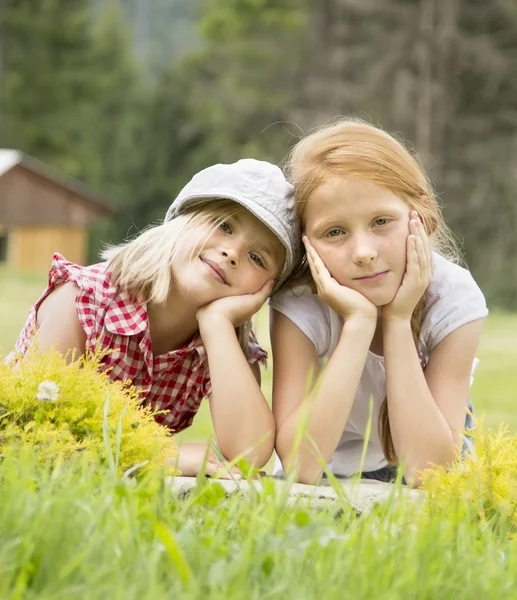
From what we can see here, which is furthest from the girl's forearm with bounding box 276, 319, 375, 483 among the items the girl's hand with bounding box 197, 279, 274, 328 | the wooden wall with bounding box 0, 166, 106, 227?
the wooden wall with bounding box 0, 166, 106, 227

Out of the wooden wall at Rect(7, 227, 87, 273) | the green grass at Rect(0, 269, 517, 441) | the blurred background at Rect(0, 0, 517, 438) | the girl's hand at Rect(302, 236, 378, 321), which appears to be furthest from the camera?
the wooden wall at Rect(7, 227, 87, 273)

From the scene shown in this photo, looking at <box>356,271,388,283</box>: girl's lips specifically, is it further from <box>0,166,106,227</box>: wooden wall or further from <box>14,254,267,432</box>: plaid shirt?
<box>0,166,106,227</box>: wooden wall

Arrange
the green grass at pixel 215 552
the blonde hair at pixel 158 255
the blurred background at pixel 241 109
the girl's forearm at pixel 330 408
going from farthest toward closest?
the blurred background at pixel 241 109
the blonde hair at pixel 158 255
the girl's forearm at pixel 330 408
the green grass at pixel 215 552

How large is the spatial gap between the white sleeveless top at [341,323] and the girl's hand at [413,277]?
158 millimetres

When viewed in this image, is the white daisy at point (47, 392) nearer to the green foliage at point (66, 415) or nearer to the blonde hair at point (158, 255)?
the green foliage at point (66, 415)

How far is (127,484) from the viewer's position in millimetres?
1781

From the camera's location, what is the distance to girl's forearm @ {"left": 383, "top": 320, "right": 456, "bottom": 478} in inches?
108

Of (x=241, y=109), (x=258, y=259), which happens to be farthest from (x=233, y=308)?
(x=241, y=109)

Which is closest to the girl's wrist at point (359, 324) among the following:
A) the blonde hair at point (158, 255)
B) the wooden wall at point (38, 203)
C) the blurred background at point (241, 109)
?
the blonde hair at point (158, 255)

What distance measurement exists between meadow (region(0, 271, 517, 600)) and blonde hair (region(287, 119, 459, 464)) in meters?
1.14

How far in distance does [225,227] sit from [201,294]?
0.23 meters

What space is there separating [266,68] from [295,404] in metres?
27.5

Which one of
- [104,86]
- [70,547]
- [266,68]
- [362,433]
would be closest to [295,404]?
[362,433]

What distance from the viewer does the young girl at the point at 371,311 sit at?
275 cm
